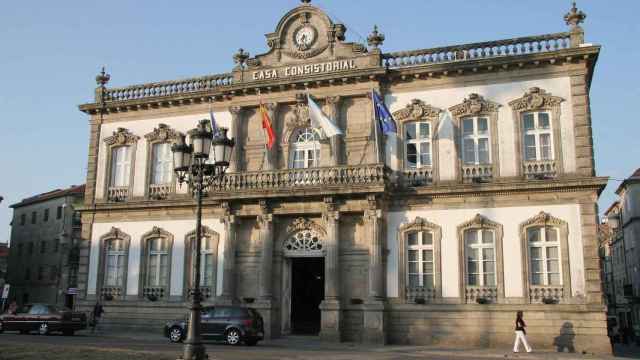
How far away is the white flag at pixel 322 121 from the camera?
26328 mm

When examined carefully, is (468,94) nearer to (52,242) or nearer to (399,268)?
(399,268)

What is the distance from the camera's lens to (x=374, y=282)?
2491cm

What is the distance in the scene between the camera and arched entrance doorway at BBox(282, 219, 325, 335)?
26922 millimetres

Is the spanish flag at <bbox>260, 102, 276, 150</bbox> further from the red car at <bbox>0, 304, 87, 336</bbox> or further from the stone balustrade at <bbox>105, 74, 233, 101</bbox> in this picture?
A: the red car at <bbox>0, 304, 87, 336</bbox>

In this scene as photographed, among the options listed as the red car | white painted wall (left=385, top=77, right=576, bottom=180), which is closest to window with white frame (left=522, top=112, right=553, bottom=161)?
white painted wall (left=385, top=77, right=576, bottom=180)

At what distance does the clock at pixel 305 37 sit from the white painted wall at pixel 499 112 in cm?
439

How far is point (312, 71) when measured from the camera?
2795 centimetres

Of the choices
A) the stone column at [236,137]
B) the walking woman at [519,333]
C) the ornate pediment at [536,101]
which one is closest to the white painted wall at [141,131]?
the stone column at [236,137]

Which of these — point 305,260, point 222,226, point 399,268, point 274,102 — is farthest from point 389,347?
point 274,102

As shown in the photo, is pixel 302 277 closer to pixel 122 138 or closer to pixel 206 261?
pixel 206 261

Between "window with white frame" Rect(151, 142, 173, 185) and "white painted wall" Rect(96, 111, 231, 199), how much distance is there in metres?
0.45

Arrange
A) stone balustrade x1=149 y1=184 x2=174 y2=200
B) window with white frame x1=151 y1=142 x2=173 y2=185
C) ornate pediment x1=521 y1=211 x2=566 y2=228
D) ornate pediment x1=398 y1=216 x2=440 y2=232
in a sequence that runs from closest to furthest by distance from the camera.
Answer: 1. ornate pediment x1=521 y1=211 x2=566 y2=228
2. ornate pediment x1=398 y1=216 x2=440 y2=232
3. stone balustrade x1=149 y1=184 x2=174 y2=200
4. window with white frame x1=151 y1=142 x2=173 y2=185

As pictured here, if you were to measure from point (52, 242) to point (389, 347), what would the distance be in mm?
41322

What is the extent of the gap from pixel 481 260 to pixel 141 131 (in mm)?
17065
